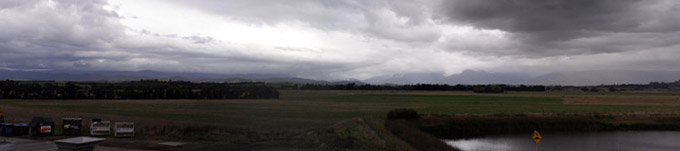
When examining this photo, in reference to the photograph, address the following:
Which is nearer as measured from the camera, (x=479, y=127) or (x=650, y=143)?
(x=650, y=143)

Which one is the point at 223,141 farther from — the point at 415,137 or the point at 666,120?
the point at 666,120

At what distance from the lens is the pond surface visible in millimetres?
37250

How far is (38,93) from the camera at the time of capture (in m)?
83.6

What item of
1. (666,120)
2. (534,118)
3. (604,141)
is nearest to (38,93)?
(534,118)

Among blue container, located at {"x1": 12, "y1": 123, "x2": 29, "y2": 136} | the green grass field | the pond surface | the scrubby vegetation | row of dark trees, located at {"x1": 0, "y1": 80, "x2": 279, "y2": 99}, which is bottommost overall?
the pond surface

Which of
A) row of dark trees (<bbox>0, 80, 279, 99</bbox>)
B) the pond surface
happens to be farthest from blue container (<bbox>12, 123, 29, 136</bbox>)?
row of dark trees (<bbox>0, 80, 279, 99</bbox>)

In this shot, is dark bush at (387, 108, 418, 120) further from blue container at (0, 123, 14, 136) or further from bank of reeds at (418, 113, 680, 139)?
blue container at (0, 123, 14, 136)

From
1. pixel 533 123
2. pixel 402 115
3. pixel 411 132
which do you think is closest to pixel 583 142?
pixel 533 123

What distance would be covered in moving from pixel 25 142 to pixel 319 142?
1511cm

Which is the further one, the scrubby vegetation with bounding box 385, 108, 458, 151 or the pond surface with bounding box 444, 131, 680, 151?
the pond surface with bounding box 444, 131, 680, 151

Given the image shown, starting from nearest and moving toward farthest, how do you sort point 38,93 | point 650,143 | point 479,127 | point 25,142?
point 25,142, point 650,143, point 479,127, point 38,93

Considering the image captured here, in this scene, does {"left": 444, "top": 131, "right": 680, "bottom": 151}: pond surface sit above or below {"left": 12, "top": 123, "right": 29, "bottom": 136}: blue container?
below

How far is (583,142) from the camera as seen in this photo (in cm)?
4125

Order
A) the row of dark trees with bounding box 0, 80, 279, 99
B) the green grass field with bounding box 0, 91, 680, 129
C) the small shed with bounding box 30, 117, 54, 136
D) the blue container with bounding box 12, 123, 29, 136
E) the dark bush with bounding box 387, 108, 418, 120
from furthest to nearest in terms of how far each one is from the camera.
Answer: the row of dark trees with bounding box 0, 80, 279, 99, the dark bush with bounding box 387, 108, 418, 120, the green grass field with bounding box 0, 91, 680, 129, the blue container with bounding box 12, 123, 29, 136, the small shed with bounding box 30, 117, 54, 136
